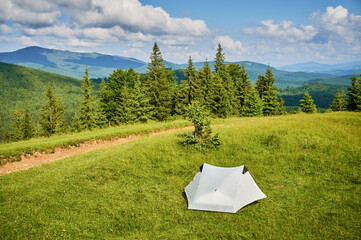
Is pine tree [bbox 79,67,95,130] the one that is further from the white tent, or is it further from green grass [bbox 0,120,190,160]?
the white tent

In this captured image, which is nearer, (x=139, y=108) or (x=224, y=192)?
(x=224, y=192)

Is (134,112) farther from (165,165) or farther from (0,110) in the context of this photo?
(0,110)

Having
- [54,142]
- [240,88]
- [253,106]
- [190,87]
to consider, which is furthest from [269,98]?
[54,142]

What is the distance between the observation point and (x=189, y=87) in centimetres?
3631

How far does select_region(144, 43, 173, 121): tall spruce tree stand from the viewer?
35.9 meters

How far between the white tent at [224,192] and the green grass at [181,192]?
324 mm

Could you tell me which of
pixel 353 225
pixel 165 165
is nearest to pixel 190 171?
pixel 165 165

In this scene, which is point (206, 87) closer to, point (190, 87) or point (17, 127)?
point (190, 87)

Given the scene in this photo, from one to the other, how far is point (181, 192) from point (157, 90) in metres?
27.0

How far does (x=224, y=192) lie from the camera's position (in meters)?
9.54

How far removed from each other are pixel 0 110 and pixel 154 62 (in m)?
234

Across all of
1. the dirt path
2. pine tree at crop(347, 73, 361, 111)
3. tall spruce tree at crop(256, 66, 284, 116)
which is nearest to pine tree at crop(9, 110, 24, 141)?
the dirt path

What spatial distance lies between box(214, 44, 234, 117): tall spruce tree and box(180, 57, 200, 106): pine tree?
4006mm

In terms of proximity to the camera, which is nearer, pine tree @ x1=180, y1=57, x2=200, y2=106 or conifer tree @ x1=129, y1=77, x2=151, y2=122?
conifer tree @ x1=129, y1=77, x2=151, y2=122
